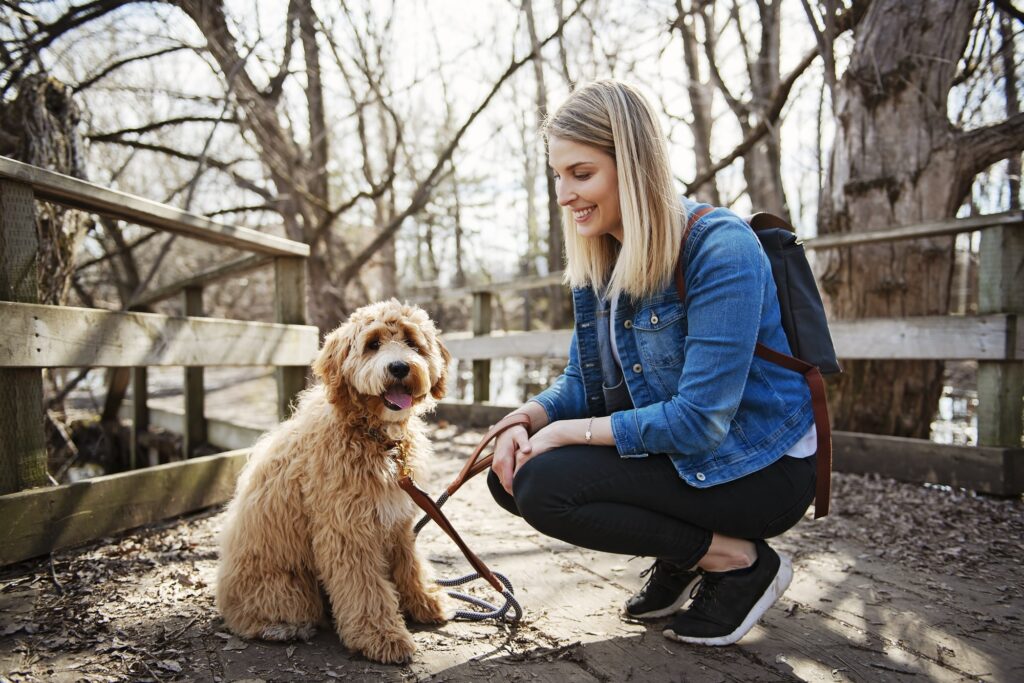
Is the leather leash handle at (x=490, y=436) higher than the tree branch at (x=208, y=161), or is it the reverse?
the tree branch at (x=208, y=161)

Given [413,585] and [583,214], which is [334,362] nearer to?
[413,585]

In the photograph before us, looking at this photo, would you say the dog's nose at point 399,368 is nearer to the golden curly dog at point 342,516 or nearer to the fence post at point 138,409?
the golden curly dog at point 342,516

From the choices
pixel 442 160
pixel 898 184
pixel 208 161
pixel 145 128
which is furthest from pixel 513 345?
pixel 208 161

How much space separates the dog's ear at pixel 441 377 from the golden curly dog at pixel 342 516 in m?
0.16

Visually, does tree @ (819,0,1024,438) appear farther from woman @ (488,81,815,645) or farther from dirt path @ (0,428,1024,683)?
woman @ (488,81,815,645)

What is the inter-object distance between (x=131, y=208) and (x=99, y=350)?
745mm

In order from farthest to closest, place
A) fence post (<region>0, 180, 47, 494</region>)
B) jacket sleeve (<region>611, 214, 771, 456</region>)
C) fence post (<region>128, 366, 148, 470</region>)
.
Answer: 1. fence post (<region>128, 366, 148, 470</region>)
2. fence post (<region>0, 180, 47, 494</region>)
3. jacket sleeve (<region>611, 214, 771, 456</region>)

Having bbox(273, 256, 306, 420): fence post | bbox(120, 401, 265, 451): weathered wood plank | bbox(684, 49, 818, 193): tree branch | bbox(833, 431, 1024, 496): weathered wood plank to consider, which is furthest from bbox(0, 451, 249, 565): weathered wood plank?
bbox(684, 49, 818, 193): tree branch

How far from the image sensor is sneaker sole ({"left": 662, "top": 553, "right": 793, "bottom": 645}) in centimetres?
215

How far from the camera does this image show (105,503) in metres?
3.03

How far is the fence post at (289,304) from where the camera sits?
168 inches

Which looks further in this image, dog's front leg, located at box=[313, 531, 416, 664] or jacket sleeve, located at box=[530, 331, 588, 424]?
jacket sleeve, located at box=[530, 331, 588, 424]

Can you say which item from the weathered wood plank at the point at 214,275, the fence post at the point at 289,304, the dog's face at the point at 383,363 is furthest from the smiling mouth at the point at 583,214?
the weathered wood plank at the point at 214,275

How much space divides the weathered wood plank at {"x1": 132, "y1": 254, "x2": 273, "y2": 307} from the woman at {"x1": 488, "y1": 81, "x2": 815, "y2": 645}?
2.96 meters
